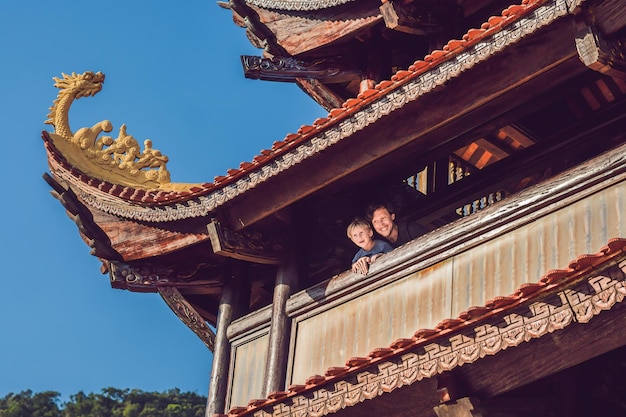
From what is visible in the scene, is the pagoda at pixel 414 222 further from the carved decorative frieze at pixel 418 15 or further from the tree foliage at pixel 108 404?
the tree foliage at pixel 108 404

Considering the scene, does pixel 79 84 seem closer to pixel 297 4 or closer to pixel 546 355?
pixel 297 4

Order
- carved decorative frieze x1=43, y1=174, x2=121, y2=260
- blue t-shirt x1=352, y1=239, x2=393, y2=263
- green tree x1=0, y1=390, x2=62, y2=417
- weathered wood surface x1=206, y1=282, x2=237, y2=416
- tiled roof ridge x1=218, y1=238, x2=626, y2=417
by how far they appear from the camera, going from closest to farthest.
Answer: tiled roof ridge x1=218, y1=238, x2=626, y2=417 < blue t-shirt x1=352, y1=239, x2=393, y2=263 < weathered wood surface x1=206, y1=282, x2=237, y2=416 < carved decorative frieze x1=43, y1=174, x2=121, y2=260 < green tree x1=0, y1=390, x2=62, y2=417

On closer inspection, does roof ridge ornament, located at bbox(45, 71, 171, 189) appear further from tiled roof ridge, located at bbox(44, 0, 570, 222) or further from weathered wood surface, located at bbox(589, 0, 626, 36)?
weathered wood surface, located at bbox(589, 0, 626, 36)

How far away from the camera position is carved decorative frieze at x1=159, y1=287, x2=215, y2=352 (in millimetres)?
11252

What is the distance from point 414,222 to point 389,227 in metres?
0.27

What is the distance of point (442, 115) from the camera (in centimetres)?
854

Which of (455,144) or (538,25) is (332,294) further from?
(538,25)

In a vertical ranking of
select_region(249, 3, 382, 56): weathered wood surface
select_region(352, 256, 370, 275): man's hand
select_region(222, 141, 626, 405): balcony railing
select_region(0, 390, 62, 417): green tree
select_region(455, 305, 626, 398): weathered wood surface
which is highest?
select_region(0, 390, 62, 417): green tree

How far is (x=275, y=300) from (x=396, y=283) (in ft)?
4.29

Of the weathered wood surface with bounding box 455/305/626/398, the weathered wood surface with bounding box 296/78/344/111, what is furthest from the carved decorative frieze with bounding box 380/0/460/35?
the weathered wood surface with bounding box 455/305/626/398

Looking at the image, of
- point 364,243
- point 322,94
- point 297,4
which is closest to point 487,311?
point 364,243

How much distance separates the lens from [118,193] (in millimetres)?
10781

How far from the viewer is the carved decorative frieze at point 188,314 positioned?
11252mm

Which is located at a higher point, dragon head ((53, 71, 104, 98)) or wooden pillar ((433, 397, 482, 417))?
dragon head ((53, 71, 104, 98))
